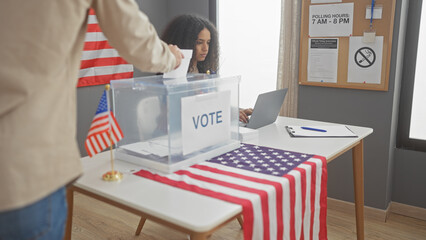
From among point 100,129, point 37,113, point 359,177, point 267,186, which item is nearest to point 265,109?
point 359,177

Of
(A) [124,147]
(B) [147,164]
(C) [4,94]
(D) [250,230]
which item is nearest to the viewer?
(C) [4,94]

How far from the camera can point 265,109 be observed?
2.14 m

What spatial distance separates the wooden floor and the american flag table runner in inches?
42.4

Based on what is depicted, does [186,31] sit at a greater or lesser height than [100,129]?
greater

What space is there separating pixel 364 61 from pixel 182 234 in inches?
65.4

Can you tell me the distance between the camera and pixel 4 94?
91 cm

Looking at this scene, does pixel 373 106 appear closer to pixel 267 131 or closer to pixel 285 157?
pixel 267 131

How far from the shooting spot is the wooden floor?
2631mm

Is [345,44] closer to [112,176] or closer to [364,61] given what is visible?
[364,61]

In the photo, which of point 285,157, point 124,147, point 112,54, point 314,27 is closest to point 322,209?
point 285,157

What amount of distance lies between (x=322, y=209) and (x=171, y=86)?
803mm

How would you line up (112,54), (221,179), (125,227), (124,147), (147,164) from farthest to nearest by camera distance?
1. (112,54)
2. (125,227)
3. (124,147)
4. (147,164)
5. (221,179)

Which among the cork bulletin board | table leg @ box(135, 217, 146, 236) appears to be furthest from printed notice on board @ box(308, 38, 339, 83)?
table leg @ box(135, 217, 146, 236)

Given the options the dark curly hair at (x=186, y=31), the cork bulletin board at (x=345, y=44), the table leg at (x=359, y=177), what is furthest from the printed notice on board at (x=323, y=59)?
the table leg at (x=359, y=177)
